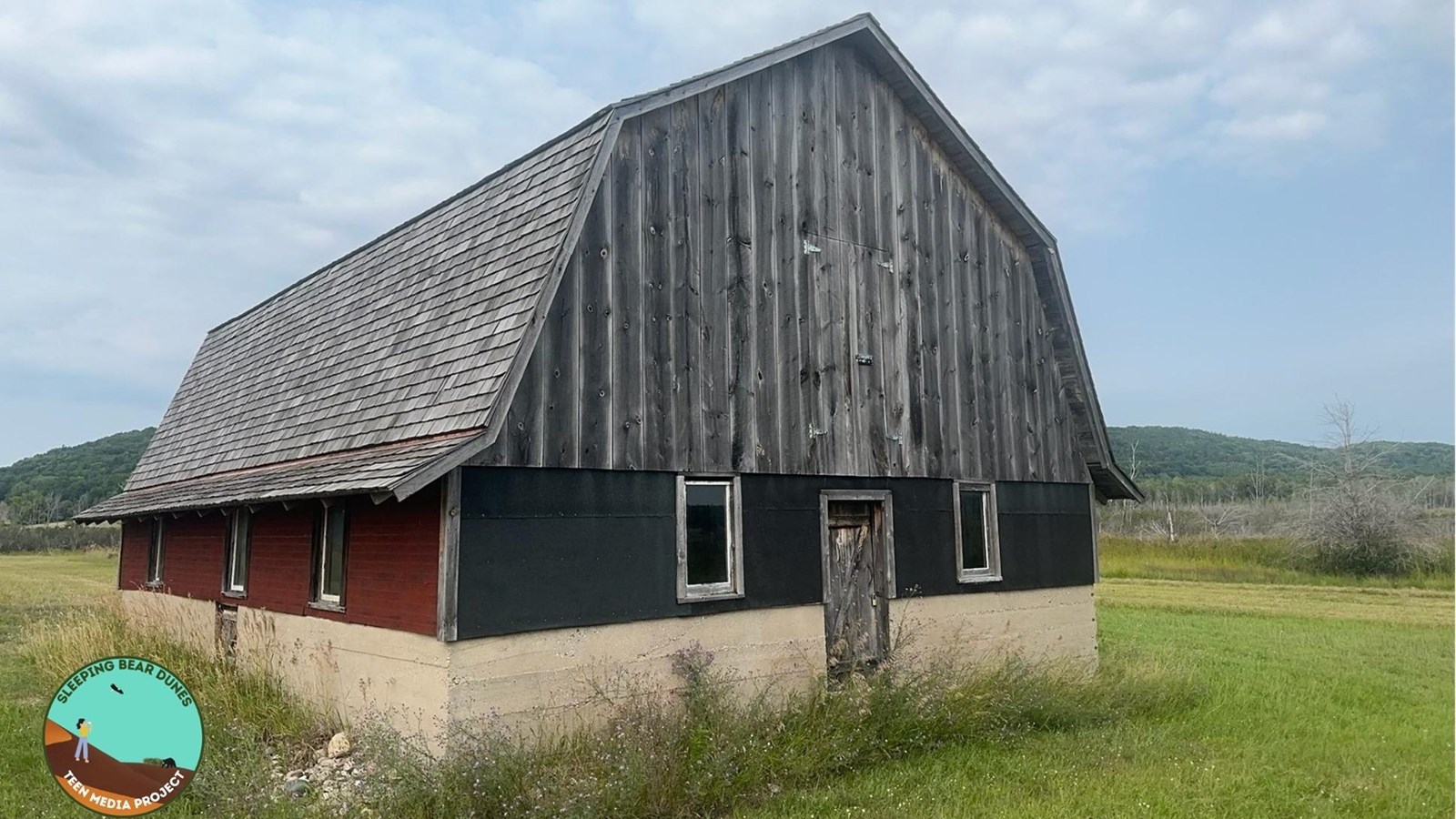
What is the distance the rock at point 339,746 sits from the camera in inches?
360

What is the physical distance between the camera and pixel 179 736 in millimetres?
4516

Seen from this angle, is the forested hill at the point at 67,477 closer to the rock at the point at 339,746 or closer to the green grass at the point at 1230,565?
the green grass at the point at 1230,565

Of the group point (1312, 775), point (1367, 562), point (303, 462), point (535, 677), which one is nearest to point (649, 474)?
point (535, 677)

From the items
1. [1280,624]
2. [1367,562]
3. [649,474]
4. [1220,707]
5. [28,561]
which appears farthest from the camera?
[28,561]

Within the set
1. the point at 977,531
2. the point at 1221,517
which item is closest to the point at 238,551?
the point at 977,531

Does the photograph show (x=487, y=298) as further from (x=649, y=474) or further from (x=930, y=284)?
(x=930, y=284)

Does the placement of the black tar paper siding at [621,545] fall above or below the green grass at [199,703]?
above

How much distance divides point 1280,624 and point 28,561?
52.3 metres

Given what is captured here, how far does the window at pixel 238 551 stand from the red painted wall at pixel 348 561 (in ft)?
0.49

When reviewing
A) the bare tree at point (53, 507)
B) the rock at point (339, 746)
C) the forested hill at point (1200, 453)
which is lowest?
the rock at point (339, 746)

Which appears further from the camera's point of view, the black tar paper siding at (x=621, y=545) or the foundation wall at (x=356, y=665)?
the black tar paper siding at (x=621, y=545)

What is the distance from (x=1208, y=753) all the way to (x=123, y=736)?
9.07 meters

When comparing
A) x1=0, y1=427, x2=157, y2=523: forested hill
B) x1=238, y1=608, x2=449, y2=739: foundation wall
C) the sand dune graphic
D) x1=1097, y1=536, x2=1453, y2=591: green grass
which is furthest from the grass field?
x1=0, y1=427, x2=157, y2=523: forested hill

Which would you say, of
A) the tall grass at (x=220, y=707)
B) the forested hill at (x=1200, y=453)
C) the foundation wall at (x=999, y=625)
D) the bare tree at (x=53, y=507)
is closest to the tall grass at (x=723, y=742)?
the foundation wall at (x=999, y=625)
